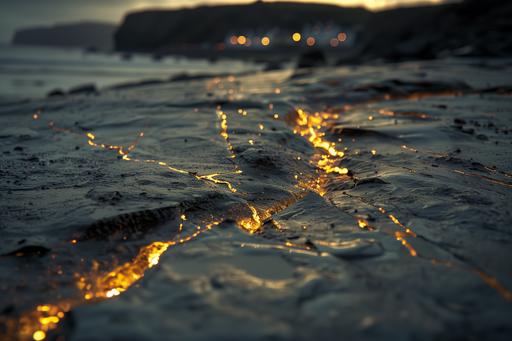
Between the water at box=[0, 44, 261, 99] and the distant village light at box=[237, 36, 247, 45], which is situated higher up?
the distant village light at box=[237, 36, 247, 45]

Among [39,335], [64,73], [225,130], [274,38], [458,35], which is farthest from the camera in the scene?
[274,38]

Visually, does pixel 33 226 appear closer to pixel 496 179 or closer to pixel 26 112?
pixel 496 179

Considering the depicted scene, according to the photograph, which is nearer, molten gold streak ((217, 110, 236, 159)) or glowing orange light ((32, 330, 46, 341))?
glowing orange light ((32, 330, 46, 341))

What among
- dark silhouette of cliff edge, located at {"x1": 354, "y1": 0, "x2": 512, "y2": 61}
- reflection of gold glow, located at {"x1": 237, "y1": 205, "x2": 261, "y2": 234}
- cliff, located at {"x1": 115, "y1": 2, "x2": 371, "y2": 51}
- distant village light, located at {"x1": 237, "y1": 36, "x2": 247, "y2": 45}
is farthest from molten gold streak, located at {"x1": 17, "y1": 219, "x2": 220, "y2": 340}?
distant village light, located at {"x1": 237, "y1": 36, "x2": 247, "y2": 45}

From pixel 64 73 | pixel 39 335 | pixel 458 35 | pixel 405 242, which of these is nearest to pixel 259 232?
pixel 405 242

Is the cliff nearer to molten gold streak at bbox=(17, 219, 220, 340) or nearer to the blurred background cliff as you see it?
the blurred background cliff

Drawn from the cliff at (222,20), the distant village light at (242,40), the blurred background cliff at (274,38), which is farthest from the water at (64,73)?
the cliff at (222,20)

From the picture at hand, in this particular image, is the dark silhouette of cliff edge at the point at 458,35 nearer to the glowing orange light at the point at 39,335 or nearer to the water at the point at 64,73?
the water at the point at 64,73

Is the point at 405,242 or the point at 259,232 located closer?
the point at 405,242

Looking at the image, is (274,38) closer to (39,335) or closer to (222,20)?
(222,20)
